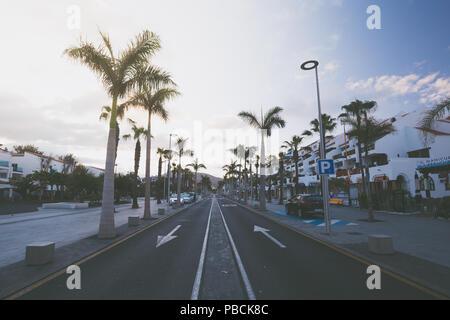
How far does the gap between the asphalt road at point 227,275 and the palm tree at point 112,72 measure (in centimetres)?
245

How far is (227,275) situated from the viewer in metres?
5.04

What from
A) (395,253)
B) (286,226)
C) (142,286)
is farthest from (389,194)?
(142,286)

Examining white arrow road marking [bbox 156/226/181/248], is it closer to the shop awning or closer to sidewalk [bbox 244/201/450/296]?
sidewalk [bbox 244/201/450/296]

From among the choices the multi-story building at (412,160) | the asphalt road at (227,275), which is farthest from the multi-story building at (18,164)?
the multi-story building at (412,160)

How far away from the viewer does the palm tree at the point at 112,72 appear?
9.41m

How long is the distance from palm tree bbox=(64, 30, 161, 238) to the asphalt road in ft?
8.02

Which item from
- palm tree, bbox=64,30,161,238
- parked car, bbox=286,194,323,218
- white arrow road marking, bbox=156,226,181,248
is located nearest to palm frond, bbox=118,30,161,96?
palm tree, bbox=64,30,161,238

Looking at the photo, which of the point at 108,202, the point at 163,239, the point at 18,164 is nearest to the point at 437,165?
the point at 163,239

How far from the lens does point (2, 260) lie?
6.46m

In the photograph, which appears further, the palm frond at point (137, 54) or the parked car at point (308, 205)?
the parked car at point (308, 205)

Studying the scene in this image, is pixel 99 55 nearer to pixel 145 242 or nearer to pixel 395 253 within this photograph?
pixel 145 242

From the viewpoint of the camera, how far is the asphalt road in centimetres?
411

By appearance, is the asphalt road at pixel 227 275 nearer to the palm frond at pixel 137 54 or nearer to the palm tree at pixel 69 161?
the palm frond at pixel 137 54
